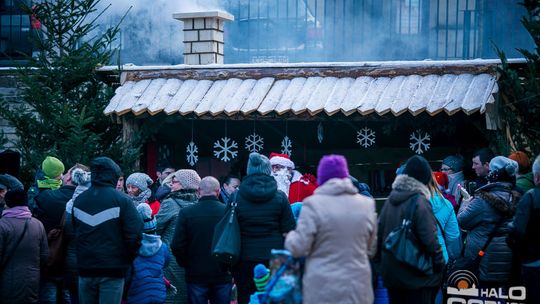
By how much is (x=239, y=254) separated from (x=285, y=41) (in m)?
8.58

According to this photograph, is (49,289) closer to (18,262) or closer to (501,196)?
(18,262)

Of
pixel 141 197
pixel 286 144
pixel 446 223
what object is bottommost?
pixel 446 223

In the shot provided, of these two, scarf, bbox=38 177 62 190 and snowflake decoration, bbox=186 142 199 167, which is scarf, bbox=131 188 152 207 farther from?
snowflake decoration, bbox=186 142 199 167

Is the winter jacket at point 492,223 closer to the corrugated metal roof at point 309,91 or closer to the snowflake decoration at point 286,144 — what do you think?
the corrugated metal roof at point 309,91

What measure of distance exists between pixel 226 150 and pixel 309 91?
1.50 m

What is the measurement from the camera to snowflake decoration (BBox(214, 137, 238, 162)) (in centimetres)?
1227

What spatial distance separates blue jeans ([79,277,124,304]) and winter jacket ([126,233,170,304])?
0.25 m

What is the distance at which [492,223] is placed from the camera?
8.43 metres

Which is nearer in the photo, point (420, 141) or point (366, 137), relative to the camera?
point (420, 141)

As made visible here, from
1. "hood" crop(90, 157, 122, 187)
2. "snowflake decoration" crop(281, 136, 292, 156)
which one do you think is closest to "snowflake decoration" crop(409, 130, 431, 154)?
"snowflake decoration" crop(281, 136, 292, 156)

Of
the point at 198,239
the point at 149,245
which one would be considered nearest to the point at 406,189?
the point at 198,239

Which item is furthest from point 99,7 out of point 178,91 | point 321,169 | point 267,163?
point 321,169

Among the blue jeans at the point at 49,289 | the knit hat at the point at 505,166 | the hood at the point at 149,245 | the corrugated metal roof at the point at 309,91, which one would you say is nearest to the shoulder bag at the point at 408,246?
the knit hat at the point at 505,166

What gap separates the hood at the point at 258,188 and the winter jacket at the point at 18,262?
2056 millimetres
